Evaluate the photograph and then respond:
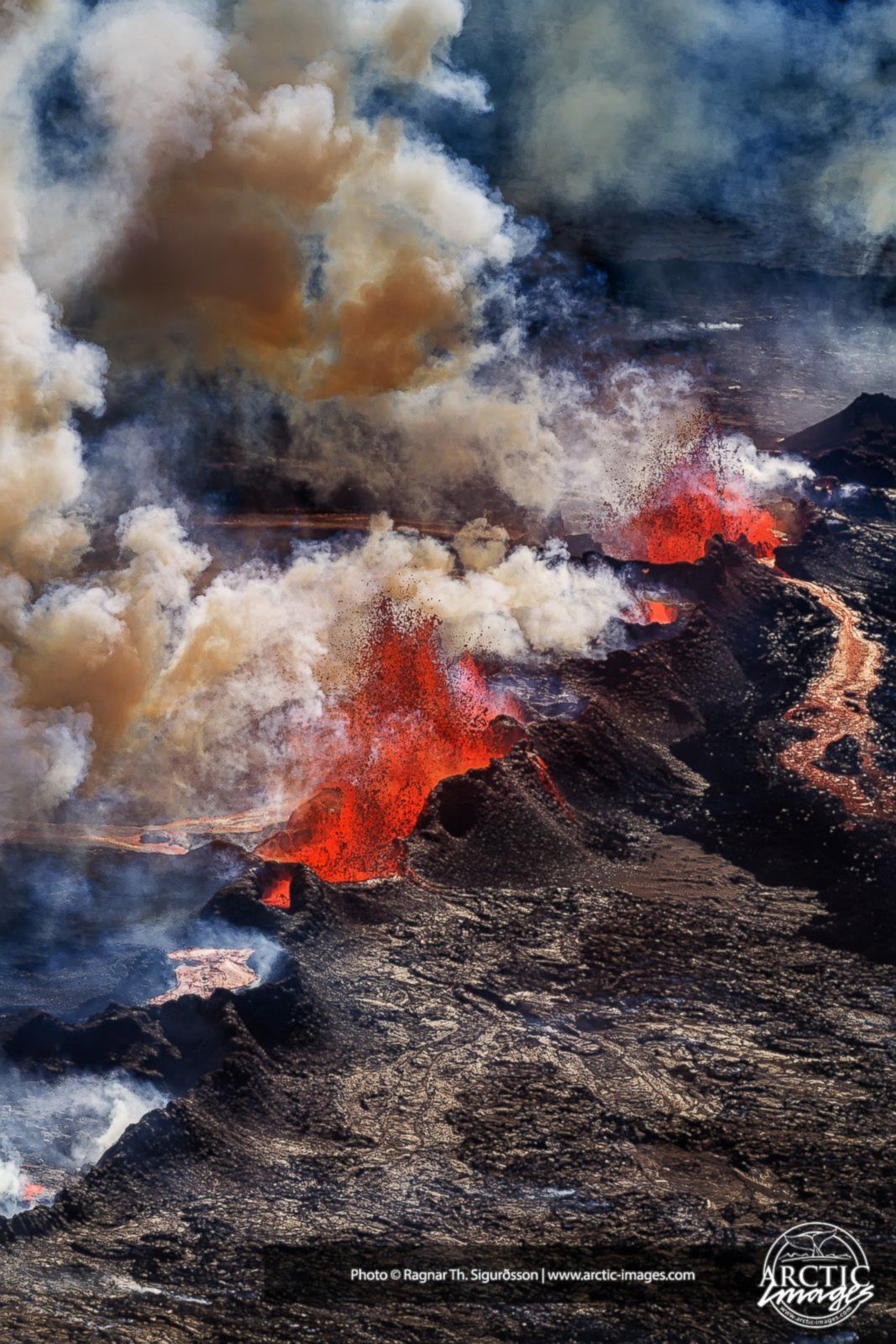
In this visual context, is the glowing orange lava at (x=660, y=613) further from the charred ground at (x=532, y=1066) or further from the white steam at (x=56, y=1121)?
the white steam at (x=56, y=1121)

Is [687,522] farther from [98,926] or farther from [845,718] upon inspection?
[98,926]

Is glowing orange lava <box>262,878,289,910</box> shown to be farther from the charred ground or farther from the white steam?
the white steam

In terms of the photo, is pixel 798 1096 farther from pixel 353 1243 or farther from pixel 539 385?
pixel 539 385

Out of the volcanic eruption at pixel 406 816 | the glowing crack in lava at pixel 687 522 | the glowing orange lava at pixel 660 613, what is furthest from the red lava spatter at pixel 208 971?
the glowing crack in lava at pixel 687 522


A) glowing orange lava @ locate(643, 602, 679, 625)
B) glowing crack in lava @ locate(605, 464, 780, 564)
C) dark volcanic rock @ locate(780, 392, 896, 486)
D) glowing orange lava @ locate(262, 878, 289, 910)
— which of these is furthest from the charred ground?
dark volcanic rock @ locate(780, 392, 896, 486)

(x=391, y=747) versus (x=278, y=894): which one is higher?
(x=391, y=747)

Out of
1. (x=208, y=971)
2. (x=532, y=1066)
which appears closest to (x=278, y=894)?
(x=208, y=971)

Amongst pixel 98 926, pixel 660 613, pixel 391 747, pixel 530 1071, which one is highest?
pixel 660 613
